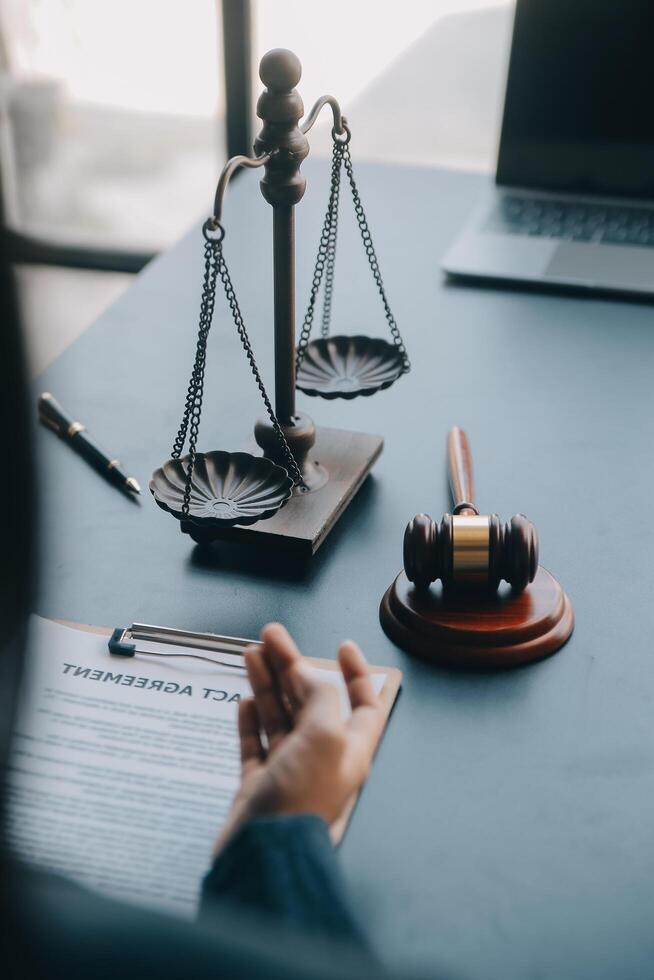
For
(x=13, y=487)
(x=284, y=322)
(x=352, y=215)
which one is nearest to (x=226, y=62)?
(x=352, y=215)

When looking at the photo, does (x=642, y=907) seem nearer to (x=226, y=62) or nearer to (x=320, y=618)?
(x=320, y=618)

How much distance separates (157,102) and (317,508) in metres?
2.74

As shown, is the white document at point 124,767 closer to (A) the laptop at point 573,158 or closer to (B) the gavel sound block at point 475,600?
(B) the gavel sound block at point 475,600

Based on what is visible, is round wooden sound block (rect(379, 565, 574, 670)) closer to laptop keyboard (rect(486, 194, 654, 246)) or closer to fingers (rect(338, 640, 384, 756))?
fingers (rect(338, 640, 384, 756))

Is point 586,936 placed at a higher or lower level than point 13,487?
lower

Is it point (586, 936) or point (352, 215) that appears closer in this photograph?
point (586, 936)

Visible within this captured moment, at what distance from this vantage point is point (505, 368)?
51.9 inches

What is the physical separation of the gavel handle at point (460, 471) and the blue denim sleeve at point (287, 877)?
0.39 meters

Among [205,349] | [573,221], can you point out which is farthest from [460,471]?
[573,221]

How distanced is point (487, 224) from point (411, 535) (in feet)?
3.01

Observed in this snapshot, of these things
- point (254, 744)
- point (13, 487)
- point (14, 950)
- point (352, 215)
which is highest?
point (13, 487)

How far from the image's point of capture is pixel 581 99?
5.41ft

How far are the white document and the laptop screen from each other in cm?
113

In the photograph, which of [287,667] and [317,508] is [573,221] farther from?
[287,667]
